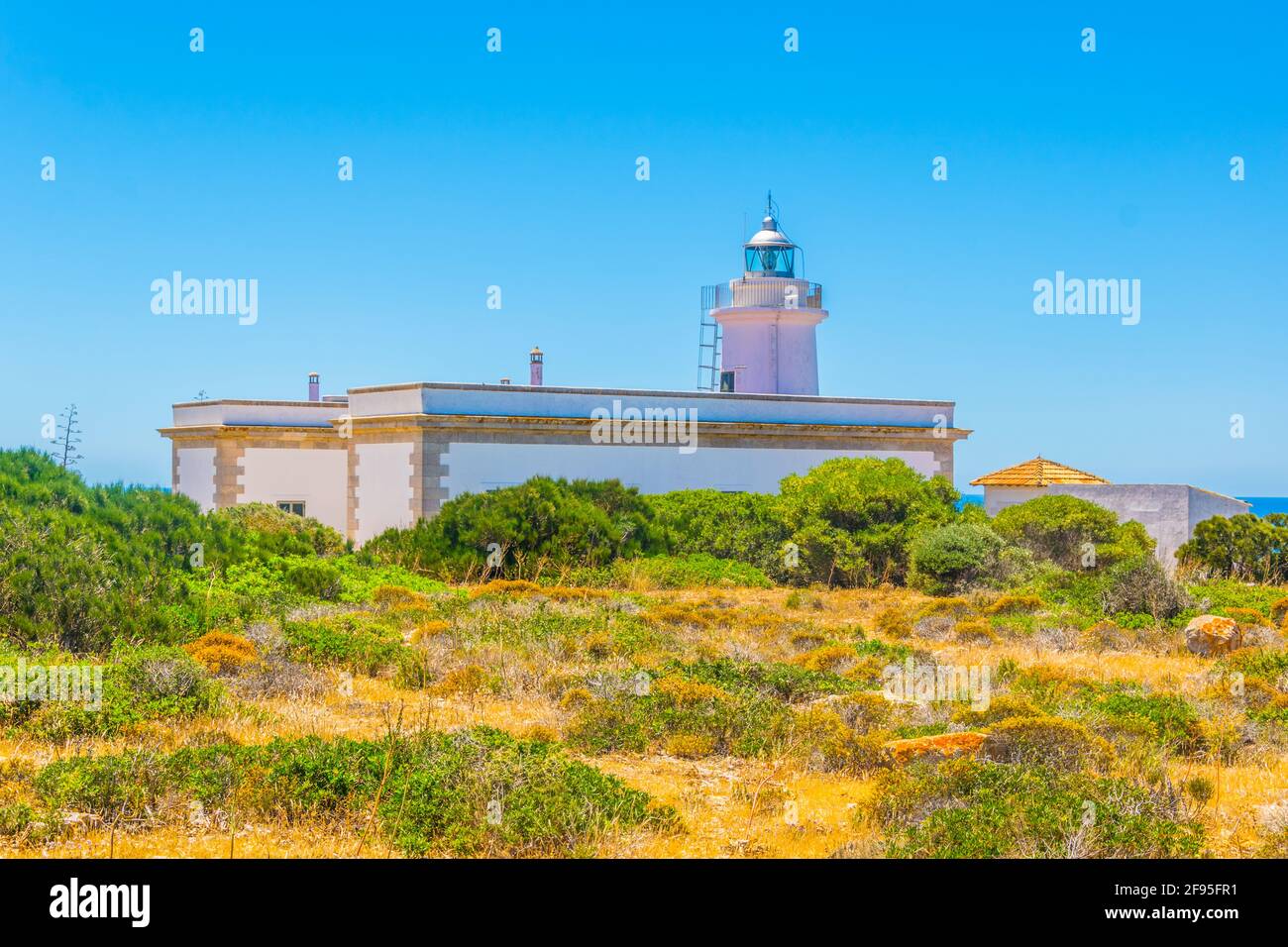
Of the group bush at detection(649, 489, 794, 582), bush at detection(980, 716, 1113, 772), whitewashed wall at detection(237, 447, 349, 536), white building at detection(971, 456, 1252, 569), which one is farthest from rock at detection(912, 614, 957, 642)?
whitewashed wall at detection(237, 447, 349, 536)

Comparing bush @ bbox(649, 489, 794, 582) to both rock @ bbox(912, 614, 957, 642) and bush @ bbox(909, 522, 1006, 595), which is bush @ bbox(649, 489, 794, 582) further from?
rock @ bbox(912, 614, 957, 642)

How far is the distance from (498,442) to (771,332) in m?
Result: 10.0

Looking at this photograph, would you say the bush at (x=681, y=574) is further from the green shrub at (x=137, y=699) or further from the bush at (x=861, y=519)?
the green shrub at (x=137, y=699)

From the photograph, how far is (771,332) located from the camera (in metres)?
30.6

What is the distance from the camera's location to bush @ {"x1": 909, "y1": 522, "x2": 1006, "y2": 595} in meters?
19.0

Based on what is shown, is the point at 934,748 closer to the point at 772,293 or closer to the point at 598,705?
the point at 598,705

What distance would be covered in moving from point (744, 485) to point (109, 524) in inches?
575

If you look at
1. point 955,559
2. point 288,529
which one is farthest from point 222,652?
point 955,559

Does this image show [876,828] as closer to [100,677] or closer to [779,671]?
[779,671]

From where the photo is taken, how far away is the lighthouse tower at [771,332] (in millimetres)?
30516

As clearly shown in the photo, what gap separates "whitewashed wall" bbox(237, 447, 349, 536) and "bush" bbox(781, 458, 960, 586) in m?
9.54

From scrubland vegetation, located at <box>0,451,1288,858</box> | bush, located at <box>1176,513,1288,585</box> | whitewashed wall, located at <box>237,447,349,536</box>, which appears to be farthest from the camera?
whitewashed wall, located at <box>237,447,349,536</box>

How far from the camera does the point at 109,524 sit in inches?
484
